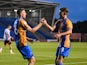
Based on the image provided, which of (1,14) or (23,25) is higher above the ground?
(23,25)

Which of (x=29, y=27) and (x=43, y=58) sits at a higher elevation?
(x=29, y=27)

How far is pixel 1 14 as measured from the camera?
100062 millimetres

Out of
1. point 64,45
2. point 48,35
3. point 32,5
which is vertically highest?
point 64,45

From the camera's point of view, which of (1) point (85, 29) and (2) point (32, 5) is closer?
(2) point (32, 5)

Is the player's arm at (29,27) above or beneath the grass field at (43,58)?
above

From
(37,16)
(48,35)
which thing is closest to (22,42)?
(48,35)

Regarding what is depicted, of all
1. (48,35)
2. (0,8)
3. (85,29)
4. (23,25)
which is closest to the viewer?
(23,25)

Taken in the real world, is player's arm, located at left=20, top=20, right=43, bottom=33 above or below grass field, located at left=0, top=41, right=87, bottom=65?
above

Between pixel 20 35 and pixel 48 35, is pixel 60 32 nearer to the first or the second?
pixel 20 35

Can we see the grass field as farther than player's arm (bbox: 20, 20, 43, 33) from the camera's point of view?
Yes

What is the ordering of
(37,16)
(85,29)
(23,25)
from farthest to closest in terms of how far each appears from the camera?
(85,29), (37,16), (23,25)

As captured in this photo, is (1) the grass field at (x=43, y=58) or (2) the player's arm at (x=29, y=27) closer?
(2) the player's arm at (x=29, y=27)

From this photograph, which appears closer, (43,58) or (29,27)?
(29,27)

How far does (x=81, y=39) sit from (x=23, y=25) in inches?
3442
